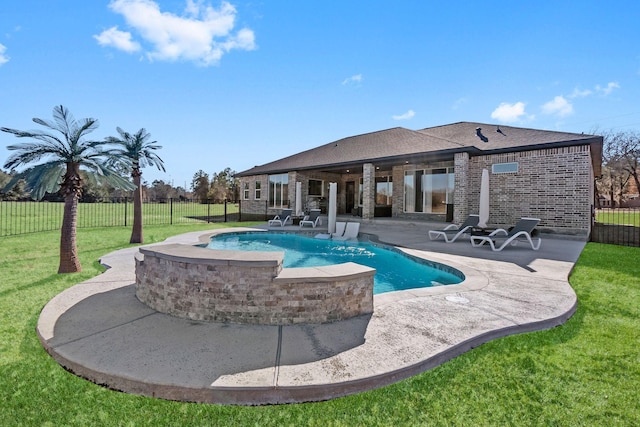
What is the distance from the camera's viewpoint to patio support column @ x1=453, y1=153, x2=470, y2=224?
516 inches

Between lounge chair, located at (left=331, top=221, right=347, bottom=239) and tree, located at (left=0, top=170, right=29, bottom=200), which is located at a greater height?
tree, located at (left=0, top=170, right=29, bottom=200)

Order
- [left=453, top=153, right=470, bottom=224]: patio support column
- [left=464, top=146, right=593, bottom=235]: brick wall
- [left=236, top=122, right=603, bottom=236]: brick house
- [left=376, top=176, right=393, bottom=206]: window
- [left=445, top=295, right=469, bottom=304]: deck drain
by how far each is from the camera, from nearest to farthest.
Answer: [left=445, top=295, right=469, bottom=304]: deck drain → [left=464, top=146, right=593, bottom=235]: brick wall → [left=236, top=122, right=603, bottom=236]: brick house → [left=453, top=153, right=470, bottom=224]: patio support column → [left=376, top=176, right=393, bottom=206]: window

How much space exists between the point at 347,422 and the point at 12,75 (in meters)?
12.7

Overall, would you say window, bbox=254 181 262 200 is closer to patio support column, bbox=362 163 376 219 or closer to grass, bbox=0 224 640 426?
patio support column, bbox=362 163 376 219

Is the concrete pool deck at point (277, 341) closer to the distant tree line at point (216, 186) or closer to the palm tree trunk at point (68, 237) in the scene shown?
the palm tree trunk at point (68, 237)

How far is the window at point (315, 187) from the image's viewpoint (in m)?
21.6

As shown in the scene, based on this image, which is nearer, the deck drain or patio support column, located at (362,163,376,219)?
the deck drain

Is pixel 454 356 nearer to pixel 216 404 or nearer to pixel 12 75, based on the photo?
pixel 216 404

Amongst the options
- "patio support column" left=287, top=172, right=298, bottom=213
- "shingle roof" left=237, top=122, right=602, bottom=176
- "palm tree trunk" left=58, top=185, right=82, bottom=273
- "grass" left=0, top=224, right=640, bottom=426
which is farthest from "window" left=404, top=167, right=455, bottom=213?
"palm tree trunk" left=58, top=185, right=82, bottom=273

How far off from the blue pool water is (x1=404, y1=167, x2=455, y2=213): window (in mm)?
7614

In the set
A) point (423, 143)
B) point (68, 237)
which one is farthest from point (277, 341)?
point (423, 143)

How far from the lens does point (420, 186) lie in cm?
1734

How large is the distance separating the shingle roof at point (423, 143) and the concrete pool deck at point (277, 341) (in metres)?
9.62

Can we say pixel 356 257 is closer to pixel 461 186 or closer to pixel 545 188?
pixel 461 186
